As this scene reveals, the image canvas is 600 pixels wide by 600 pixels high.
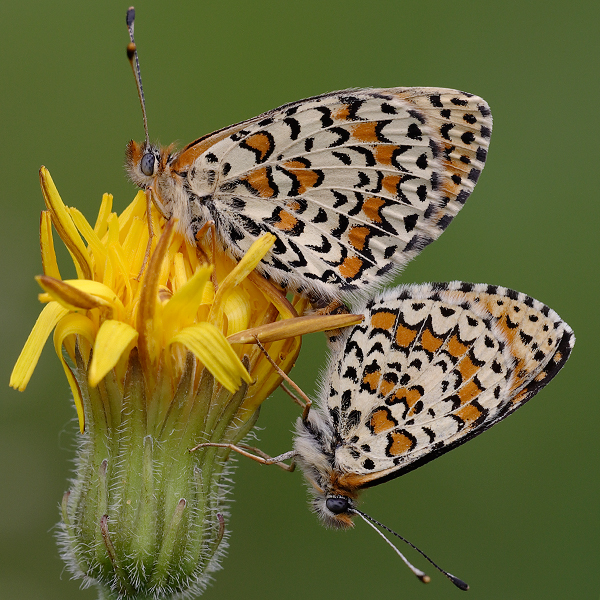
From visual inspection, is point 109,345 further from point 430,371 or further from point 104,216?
point 430,371

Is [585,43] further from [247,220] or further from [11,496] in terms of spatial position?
[11,496]

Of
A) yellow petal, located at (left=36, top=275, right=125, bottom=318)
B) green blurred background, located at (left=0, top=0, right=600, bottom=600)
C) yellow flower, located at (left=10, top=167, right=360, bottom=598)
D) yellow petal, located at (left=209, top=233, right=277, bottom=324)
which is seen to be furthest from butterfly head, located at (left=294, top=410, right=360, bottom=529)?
green blurred background, located at (left=0, top=0, right=600, bottom=600)

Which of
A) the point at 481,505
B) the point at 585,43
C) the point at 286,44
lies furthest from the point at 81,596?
the point at 585,43

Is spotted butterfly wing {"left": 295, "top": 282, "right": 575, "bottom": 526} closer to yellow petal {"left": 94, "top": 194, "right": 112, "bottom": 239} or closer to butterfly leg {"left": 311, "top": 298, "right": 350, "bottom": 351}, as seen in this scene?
butterfly leg {"left": 311, "top": 298, "right": 350, "bottom": 351}

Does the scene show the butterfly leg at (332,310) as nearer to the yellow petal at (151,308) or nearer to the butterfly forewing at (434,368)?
the butterfly forewing at (434,368)

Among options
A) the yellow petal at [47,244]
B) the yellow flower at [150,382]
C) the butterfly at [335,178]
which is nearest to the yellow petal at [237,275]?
the yellow flower at [150,382]

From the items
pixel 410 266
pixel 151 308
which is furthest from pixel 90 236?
pixel 410 266
